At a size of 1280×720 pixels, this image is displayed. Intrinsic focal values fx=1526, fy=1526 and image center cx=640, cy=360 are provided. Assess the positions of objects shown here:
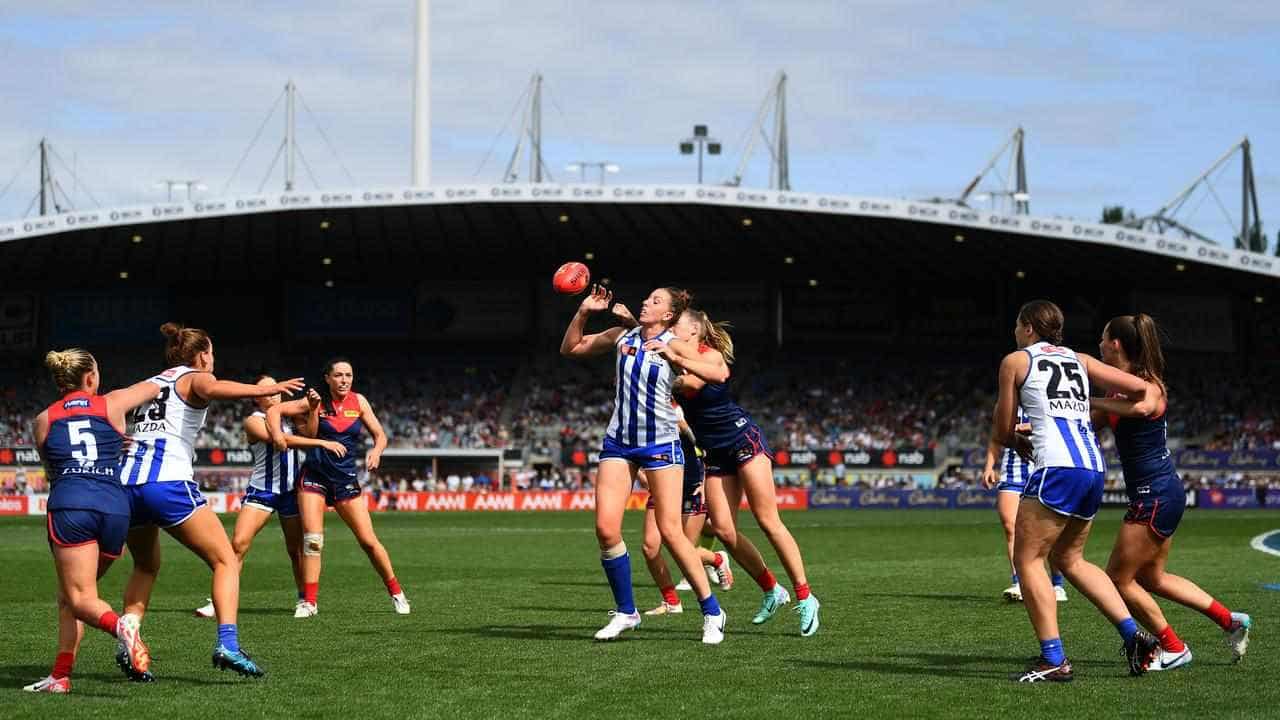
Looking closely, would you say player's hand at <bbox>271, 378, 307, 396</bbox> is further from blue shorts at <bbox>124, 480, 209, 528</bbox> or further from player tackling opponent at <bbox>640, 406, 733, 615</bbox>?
player tackling opponent at <bbox>640, 406, 733, 615</bbox>

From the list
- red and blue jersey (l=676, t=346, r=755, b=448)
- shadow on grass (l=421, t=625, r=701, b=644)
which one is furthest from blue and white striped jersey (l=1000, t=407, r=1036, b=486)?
shadow on grass (l=421, t=625, r=701, b=644)

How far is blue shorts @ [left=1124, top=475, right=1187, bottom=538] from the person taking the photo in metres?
8.84

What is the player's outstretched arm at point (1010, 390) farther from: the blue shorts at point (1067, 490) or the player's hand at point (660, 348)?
the player's hand at point (660, 348)

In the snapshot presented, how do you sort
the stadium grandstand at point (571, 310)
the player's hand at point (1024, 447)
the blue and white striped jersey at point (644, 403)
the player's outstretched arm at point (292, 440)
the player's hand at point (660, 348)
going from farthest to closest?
the stadium grandstand at point (571, 310), the player's outstretched arm at point (292, 440), the blue and white striped jersey at point (644, 403), the player's hand at point (660, 348), the player's hand at point (1024, 447)

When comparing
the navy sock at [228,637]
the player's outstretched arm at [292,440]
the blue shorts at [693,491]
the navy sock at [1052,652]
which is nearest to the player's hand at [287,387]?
the navy sock at [228,637]

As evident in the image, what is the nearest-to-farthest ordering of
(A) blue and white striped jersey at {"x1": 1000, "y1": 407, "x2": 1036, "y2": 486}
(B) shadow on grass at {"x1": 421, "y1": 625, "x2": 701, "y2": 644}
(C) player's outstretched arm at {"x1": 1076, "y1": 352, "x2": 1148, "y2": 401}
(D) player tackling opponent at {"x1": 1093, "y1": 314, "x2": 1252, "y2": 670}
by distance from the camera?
(C) player's outstretched arm at {"x1": 1076, "y1": 352, "x2": 1148, "y2": 401} < (D) player tackling opponent at {"x1": 1093, "y1": 314, "x2": 1252, "y2": 670} < (B) shadow on grass at {"x1": 421, "y1": 625, "x2": 701, "y2": 644} < (A) blue and white striped jersey at {"x1": 1000, "y1": 407, "x2": 1036, "y2": 486}

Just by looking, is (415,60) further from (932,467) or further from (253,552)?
(253,552)

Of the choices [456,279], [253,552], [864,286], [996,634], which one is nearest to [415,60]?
[456,279]

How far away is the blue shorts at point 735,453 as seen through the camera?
10.9 m

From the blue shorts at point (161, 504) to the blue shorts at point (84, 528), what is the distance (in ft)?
0.98

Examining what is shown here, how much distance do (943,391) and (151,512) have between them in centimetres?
4988

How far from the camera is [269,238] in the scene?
49.7 m

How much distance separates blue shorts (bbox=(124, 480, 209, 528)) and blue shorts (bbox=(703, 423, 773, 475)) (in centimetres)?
389

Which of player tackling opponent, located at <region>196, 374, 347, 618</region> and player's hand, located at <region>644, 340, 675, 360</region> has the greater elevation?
player's hand, located at <region>644, 340, 675, 360</region>
